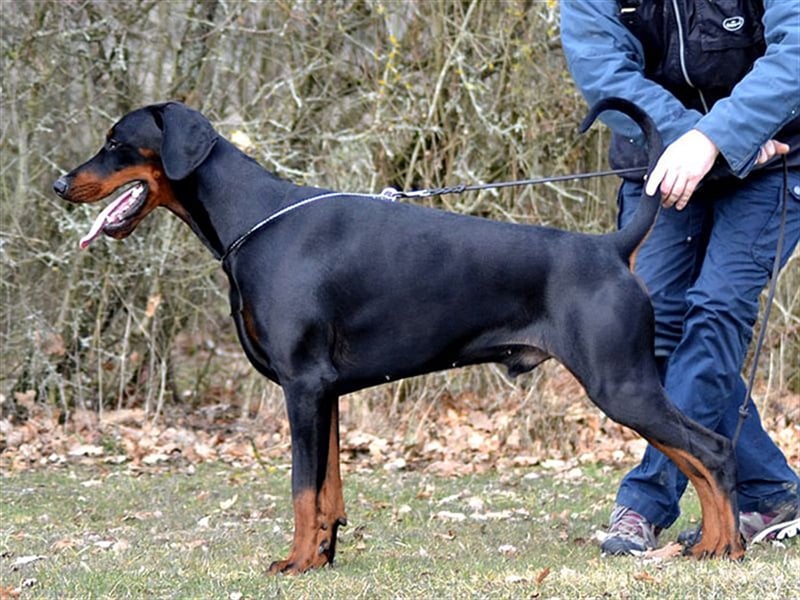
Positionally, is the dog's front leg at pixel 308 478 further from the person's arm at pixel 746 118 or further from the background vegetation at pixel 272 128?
the background vegetation at pixel 272 128

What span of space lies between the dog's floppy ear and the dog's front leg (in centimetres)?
89

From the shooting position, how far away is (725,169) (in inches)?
186

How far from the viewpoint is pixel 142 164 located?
4.82 metres

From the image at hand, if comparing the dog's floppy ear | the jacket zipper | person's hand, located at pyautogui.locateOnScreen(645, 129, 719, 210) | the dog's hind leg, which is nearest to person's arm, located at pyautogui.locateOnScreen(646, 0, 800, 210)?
person's hand, located at pyautogui.locateOnScreen(645, 129, 719, 210)

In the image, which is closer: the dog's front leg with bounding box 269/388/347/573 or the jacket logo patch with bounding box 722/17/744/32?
the dog's front leg with bounding box 269/388/347/573

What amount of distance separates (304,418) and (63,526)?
2.29 m

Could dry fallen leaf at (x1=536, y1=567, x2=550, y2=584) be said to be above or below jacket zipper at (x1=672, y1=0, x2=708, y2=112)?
below

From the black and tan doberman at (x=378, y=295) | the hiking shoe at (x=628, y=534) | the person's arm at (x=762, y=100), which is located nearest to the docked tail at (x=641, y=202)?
the black and tan doberman at (x=378, y=295)

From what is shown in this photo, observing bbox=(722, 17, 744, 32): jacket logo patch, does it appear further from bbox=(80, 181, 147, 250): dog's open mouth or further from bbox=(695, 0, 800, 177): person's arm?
bbox=(80, 181, 147, 250): dog's open mouth

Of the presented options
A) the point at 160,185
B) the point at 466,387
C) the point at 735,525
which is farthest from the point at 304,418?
the point at 466,387

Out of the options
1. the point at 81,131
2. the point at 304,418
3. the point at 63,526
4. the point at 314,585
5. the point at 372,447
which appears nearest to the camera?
the point at 314,585

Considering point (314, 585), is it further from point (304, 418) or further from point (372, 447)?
point (372, 447)

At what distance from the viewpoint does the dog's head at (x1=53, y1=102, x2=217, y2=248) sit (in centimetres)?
474

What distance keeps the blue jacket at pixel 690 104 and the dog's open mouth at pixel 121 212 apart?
1.67 m
